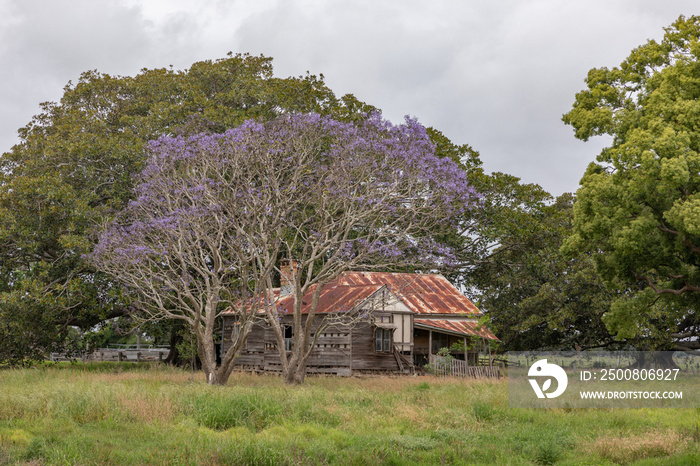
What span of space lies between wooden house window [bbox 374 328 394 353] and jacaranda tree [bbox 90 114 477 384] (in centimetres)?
642

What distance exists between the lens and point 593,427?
1477cm

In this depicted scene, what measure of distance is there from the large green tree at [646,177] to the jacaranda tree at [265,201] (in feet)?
18.9

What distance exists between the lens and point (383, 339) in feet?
107

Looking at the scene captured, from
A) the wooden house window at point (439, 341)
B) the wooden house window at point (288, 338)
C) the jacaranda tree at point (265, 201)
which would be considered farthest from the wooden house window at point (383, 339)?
the jacaranda tree at point (265, 201)

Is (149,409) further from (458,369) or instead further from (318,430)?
(458,369)

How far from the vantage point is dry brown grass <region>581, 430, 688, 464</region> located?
12.1 meters

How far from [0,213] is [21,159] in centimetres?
602

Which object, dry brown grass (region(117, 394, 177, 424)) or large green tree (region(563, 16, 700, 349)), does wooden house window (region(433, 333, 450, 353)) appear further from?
dry brown grass (region(117, 394, 177, 424))

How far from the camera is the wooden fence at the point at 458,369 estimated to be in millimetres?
27781


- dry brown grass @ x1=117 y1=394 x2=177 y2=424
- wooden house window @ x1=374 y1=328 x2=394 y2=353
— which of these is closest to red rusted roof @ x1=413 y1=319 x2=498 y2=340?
wooden house window @ x1=374 y1=328 x2=394 y2=353

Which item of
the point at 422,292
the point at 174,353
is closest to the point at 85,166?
the point at 174,353

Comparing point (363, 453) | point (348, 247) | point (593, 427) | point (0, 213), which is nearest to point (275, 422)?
point (363, 453)

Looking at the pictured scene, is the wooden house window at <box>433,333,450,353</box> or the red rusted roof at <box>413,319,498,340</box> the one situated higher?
the red rusted roof at <box>413,319,498,340</box>

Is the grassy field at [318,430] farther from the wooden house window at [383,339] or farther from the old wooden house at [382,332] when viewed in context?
the wooden house window at [383,339]
